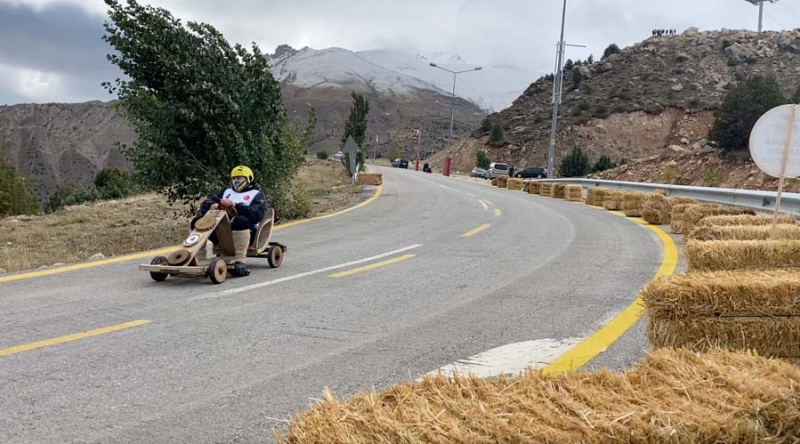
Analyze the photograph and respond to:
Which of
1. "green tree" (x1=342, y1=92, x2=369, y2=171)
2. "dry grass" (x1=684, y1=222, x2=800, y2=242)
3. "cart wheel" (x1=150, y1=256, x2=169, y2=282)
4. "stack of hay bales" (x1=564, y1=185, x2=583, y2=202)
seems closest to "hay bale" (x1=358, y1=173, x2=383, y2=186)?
"stack of hay bales" (x1=564, y1=185, x2=583, y2=202)

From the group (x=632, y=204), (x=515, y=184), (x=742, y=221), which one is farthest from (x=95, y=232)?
(x=515, y=184)

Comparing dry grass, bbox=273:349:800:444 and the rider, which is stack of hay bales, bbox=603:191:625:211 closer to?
the rider

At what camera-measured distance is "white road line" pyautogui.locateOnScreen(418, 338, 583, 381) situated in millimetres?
4441

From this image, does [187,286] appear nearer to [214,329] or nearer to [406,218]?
[214,329]

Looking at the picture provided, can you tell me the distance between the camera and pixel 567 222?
Result: 52.7 feet

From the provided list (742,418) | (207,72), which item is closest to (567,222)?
(207,72)

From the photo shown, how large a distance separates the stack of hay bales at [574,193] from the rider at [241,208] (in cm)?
2079

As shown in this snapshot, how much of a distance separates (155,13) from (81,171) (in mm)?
137069

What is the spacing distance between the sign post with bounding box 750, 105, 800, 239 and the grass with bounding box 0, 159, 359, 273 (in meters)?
9.18

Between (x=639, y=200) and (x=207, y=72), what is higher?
(x=207, y=72)

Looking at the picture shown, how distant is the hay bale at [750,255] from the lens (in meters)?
4.89

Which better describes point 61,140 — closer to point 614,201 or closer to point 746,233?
point 614,201

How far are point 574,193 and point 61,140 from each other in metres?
152

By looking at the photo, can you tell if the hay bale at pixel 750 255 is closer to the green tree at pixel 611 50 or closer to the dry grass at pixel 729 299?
the dry grass at pixel 729 299
